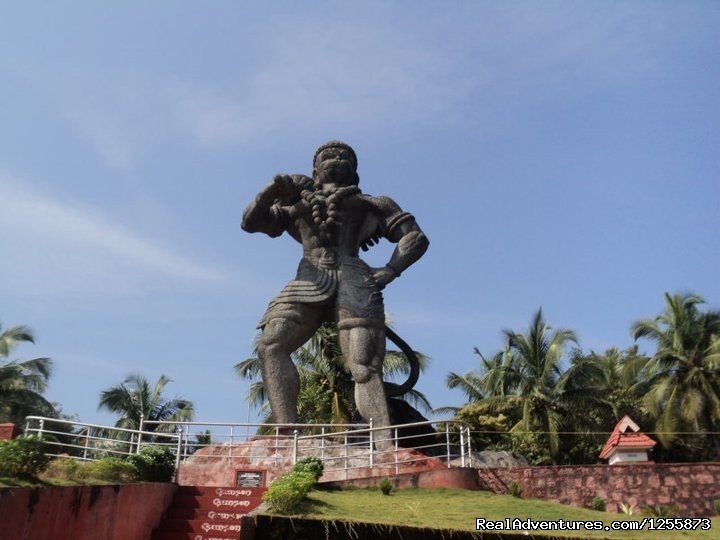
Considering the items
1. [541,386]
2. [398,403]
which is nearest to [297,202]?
[398,403]

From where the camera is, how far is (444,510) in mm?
8203

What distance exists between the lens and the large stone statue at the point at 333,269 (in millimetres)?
12680

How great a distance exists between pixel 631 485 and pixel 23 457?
25.3 feet

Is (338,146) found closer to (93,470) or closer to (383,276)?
(383,276)

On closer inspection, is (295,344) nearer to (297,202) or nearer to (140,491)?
(297,202)

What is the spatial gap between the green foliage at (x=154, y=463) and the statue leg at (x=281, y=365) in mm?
2917

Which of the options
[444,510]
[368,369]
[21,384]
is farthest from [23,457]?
[21,384]

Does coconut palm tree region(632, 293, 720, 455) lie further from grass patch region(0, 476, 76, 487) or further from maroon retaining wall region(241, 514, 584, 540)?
grass patch region(0, 476, 76, 487)

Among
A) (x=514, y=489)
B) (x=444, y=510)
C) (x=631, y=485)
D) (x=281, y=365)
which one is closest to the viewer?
(x=444, y=510)

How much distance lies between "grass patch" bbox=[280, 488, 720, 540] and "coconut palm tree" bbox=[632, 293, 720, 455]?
11854 mm

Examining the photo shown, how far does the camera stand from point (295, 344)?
13.2m

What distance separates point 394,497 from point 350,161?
291 inches

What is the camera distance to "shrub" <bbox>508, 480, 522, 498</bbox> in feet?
32.2

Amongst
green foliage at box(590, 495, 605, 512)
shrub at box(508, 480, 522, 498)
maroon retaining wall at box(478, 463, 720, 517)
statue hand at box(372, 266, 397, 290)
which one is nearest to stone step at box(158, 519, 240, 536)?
maroon retaining wall at box(478, 463, 720, 517)
